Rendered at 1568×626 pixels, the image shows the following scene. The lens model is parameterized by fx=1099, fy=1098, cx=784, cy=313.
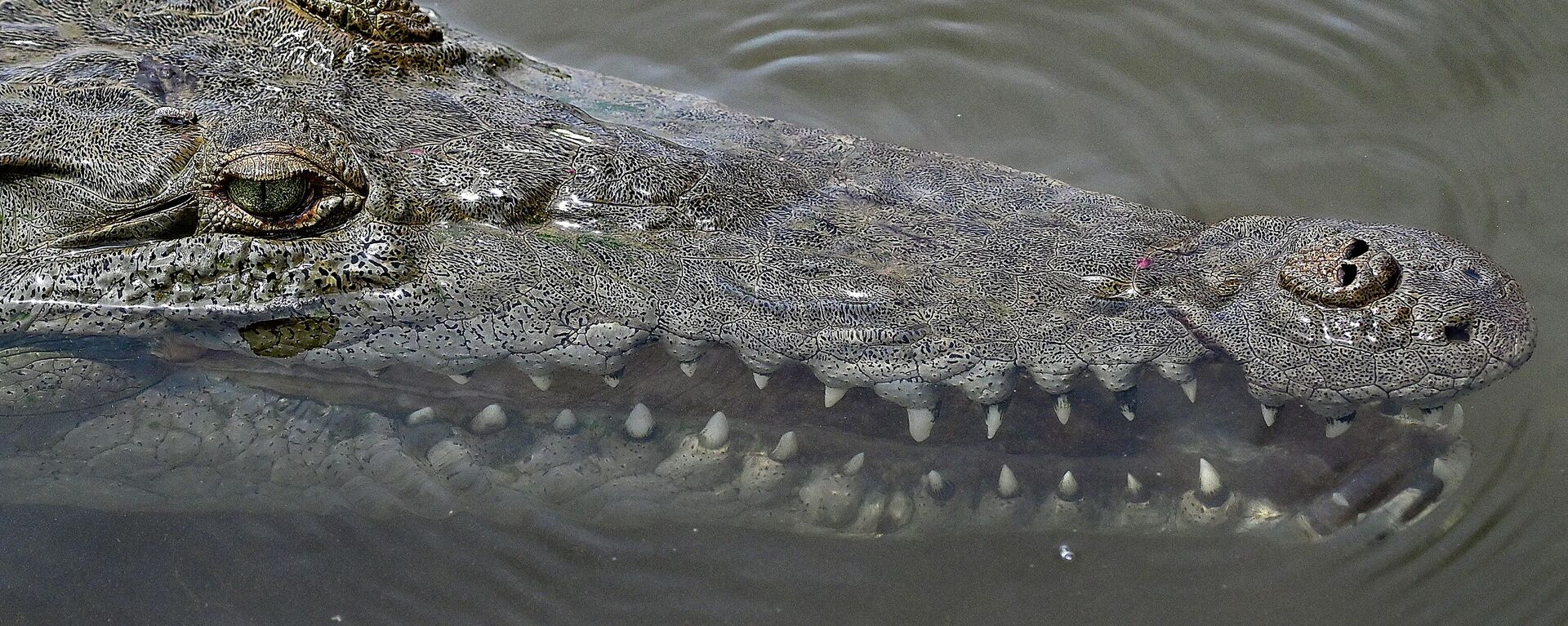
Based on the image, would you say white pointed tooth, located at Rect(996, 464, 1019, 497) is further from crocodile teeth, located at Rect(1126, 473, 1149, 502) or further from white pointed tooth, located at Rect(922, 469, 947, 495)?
crocodile teeth, located at Rect(1126, 473, 1149, 502)

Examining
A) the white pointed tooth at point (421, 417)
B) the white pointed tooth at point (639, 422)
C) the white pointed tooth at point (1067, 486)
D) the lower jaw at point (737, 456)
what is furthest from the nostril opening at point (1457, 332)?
the white pointed tooth at point (421, 417)

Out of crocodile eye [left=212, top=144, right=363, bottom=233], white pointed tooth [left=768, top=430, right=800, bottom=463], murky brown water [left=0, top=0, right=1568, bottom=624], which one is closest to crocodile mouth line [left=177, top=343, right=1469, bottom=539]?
white pointed tooth [left=768, top=430, right=800, bottom=463]

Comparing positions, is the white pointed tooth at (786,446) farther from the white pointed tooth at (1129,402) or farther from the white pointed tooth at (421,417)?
the white pointed tooth at (421,417)

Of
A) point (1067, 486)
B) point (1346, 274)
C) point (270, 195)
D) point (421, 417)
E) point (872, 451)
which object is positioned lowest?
point (1067, 486)

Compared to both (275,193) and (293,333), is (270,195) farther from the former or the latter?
(293,333)

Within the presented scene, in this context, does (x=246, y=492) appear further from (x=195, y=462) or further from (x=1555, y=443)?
(x=1555, y=443)

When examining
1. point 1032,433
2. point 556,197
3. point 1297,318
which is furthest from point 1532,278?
point 556,197

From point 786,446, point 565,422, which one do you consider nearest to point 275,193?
point 565,422
